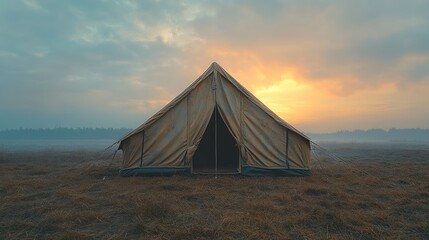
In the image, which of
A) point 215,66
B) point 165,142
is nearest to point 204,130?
point 165,142

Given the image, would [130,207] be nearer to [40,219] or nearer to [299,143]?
[40,219]

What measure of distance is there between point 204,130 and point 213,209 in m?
5.39

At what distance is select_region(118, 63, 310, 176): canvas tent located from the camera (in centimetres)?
1227

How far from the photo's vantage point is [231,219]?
6.26m

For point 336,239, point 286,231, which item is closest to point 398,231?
point 336,239

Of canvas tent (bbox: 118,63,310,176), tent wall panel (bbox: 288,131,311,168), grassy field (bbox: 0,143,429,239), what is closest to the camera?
grassy field (bbox: 0,143,429,239)

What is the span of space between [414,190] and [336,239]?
593 centimetres

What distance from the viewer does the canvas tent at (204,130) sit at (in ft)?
40.2

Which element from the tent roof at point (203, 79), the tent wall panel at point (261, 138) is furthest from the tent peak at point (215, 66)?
the tent wall panel at point (261, 138)

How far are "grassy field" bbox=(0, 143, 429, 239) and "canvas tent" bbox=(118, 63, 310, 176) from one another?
40.1 inches

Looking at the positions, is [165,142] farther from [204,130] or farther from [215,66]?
[215,66]

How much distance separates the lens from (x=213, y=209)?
23.8 ft

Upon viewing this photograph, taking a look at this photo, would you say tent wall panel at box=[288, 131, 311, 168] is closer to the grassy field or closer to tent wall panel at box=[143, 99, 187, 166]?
the grassy field

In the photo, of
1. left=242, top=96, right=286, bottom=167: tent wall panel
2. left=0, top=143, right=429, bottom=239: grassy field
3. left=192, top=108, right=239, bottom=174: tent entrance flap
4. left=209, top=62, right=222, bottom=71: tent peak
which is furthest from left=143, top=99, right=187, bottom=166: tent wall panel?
left=192, top=108, right=239, bottom=174: tent entrance flap
